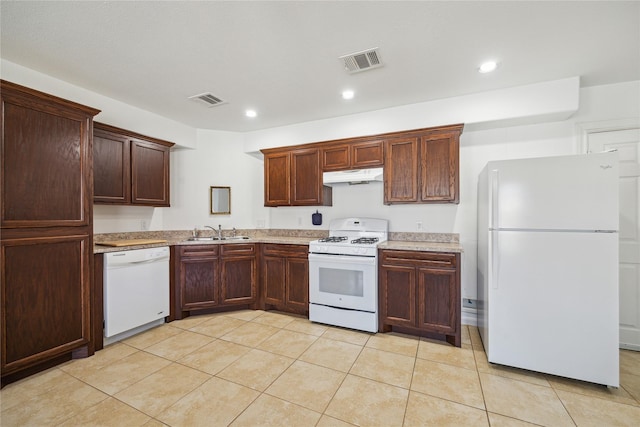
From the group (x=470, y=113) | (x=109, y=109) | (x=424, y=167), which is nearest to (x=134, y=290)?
(x=109, y=109)

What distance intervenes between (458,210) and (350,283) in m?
1.53

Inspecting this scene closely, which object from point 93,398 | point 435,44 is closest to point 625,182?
point 435,44

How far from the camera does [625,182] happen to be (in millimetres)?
2605

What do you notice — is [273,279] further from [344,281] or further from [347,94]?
[347,94]

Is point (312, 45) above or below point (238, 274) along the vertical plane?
above

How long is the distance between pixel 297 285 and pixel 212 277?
108 centimetres

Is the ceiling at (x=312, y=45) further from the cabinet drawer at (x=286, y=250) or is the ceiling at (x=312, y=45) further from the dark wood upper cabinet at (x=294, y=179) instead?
the cabinet drawer at (x=286, y=250)

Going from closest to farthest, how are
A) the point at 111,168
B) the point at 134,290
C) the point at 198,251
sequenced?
the point at 134,290 → the point at 111,168 → the point at 198,251

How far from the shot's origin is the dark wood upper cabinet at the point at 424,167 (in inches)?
116

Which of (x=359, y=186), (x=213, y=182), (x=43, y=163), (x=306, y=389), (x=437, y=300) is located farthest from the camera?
(x=213, y=182)

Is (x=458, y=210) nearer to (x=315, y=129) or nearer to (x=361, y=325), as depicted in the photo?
(x=361, y=325)

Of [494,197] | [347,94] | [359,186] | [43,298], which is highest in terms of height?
[347,94]

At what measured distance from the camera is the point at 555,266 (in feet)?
6.77

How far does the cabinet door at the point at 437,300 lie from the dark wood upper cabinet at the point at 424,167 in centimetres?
82
